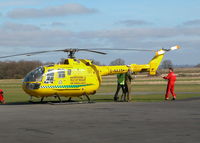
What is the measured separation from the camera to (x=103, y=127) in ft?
40.7

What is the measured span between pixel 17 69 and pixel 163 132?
9198cm

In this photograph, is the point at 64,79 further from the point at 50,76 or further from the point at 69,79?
the point at 50,76

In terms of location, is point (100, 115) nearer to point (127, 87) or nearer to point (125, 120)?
point (125, 120)

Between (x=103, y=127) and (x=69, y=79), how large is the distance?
9.82 metres

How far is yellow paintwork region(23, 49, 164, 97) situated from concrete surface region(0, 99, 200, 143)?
4248 millimetres

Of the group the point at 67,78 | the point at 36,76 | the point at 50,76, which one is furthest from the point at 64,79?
the point at 36,76

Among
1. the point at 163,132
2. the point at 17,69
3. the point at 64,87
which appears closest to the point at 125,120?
the point at 163,132

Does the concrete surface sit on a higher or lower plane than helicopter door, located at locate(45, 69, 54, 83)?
lower

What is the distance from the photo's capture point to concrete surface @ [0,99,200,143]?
33.8ft

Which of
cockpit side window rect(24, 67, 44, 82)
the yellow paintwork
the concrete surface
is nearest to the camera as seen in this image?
the concrete surface

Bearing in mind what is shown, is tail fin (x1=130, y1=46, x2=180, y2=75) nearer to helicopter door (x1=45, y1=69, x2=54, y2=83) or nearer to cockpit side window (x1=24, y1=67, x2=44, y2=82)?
helicopter door (x1=45, y1=69, x2=54, y2=83)

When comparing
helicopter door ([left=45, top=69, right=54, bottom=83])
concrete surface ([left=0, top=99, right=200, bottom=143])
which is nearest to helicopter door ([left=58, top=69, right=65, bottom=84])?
helicopter door ([left=45, top=69, right=54, bottom=83])

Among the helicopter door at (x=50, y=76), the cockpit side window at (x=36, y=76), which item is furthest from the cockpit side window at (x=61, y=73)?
the cockpit side window at (x=36, y=76)

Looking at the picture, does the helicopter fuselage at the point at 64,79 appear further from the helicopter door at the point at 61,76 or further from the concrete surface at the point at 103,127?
the concrete surface at the point at 103,127
